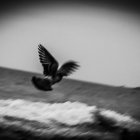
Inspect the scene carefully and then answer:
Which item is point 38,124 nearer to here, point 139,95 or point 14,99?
point 14,99

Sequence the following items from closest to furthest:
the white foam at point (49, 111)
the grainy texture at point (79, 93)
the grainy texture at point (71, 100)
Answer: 1. the grainy texture at point (71, 100)
2. the white foam at point (49, 111)
3. the grainy texture at point (79, 93)

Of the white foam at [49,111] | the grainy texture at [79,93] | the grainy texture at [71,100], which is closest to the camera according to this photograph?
the grainy texture at [71,100]

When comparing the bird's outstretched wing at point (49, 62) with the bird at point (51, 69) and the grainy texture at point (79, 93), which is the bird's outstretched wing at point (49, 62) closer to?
the bird at point (51, 69)

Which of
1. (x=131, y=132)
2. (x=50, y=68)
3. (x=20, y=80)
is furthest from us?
(x=20, y=80)

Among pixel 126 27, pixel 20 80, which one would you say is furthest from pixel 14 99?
pixel 126 27

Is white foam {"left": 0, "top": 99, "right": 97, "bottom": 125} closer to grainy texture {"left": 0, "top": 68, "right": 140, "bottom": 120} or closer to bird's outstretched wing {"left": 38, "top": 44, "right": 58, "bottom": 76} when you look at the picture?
grainy texture {"left": 0, "top": 68, "right": 140, "bottom": 120}

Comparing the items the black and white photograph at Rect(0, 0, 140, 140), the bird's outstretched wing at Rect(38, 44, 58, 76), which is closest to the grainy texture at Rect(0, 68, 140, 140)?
the black and white photograph at Rect(0, 0, 140, 140)

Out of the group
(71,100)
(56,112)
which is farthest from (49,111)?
(71,100)

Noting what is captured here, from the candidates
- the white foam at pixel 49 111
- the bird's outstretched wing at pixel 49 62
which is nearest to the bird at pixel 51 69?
the bird's outstretched wing at pixel 49 62
